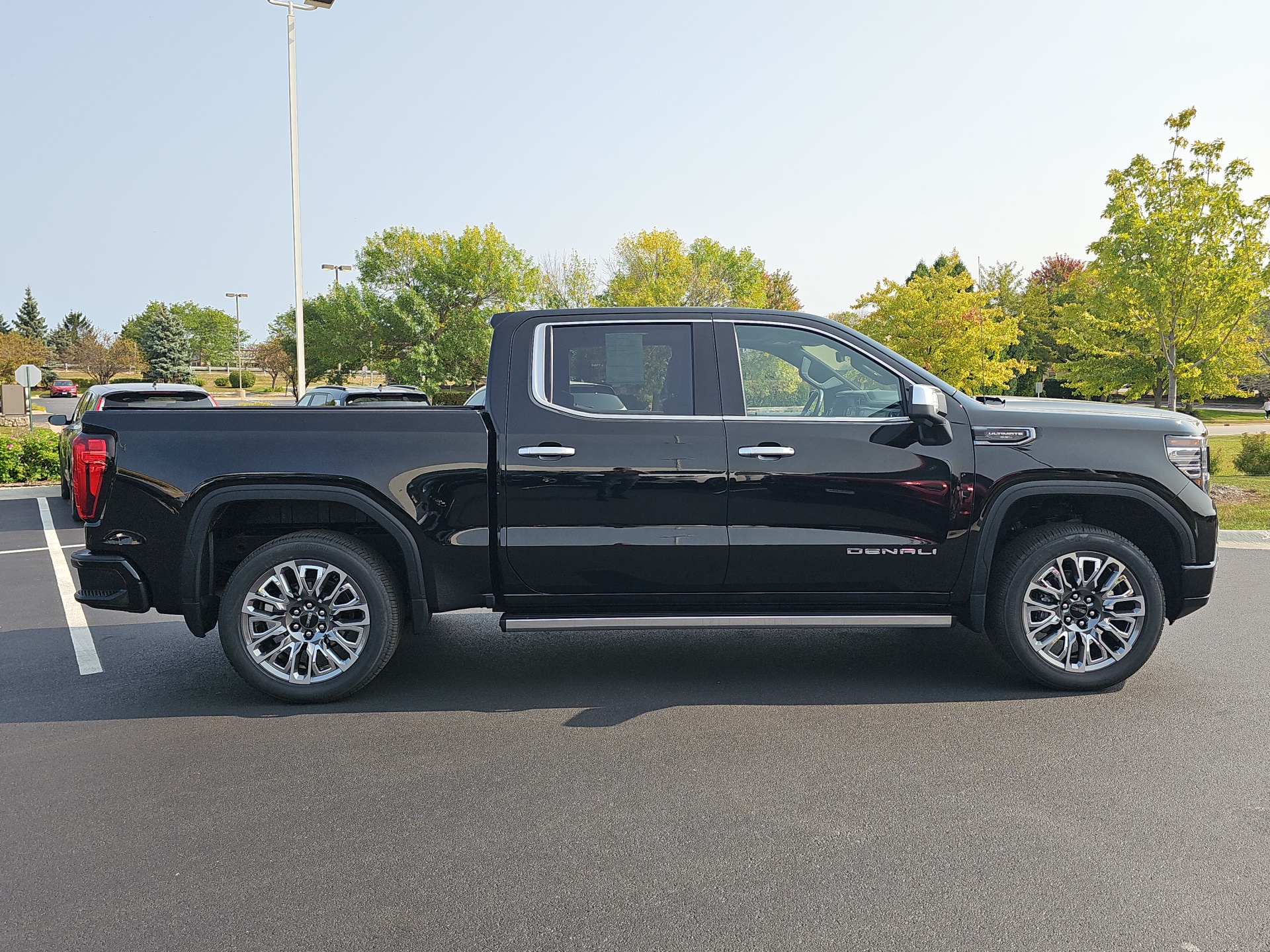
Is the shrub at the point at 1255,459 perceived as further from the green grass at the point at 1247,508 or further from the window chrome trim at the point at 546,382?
the window chrome trim at the point at 546,382

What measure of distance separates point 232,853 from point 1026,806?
9.59 feet

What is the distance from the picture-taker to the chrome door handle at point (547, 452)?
16.8ft

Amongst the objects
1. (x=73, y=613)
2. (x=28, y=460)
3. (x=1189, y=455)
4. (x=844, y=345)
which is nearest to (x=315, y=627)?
(x=844, y=345)

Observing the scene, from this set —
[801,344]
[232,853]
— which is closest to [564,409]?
[801,344]

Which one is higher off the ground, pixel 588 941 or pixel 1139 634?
pixel 1139 634

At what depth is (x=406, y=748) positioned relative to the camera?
4566mm

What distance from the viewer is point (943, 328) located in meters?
30.1

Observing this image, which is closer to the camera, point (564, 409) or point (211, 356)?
point (564, 409)

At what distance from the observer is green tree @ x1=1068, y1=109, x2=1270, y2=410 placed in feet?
49.0

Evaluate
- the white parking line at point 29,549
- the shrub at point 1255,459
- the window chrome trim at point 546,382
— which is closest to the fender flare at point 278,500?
the window chrome trim at point 546,382

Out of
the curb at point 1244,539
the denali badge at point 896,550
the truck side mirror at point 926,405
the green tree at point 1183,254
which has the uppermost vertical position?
the green tree at point 1183,254

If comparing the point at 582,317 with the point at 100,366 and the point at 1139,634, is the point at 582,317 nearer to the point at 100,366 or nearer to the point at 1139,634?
the point at 1139,634

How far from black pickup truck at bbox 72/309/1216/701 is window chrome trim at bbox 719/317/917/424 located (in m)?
0.01

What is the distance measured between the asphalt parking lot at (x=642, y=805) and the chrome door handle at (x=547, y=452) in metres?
1.28
